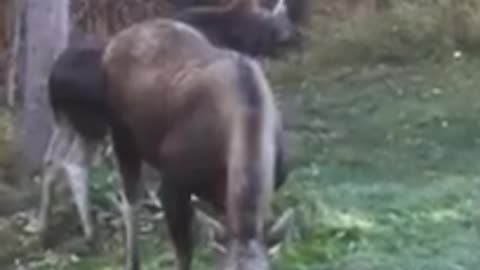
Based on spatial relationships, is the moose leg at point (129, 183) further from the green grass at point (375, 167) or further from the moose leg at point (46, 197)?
the moose leg at point (46, 197)

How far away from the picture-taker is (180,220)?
645cm

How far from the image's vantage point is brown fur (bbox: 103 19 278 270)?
5.90m

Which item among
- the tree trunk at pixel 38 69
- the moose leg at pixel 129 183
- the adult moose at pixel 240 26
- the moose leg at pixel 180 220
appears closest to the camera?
the moose leg at pixel 180 220

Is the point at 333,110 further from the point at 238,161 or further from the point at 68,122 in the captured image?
the point at 238,161

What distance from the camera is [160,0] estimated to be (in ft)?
45.5

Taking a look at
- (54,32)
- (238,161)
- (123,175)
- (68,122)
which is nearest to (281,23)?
(54,32)

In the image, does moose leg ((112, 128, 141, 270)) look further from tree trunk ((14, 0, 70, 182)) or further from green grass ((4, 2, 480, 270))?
tree trunk ((14, 0, 70, 182))

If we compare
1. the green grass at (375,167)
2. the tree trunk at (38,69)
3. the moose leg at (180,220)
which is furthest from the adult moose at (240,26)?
the moose leg at (180,220)

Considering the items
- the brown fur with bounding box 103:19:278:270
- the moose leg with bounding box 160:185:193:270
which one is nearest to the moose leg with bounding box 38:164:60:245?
the brown fur with bounding box 103:19:278:270

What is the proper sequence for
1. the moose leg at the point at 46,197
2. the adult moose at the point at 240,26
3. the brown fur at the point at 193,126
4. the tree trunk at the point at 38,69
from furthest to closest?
the tree trunk at the point at 38,69 < the adult moose at the point at 240,26 < the moose leg at the point at 46,197 < the brown fur at the point at 193,126

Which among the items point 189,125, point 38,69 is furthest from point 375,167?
point 189,125

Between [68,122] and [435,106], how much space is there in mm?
4832

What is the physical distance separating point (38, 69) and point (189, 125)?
2.71 metres

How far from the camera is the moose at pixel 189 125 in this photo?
19.5ft
